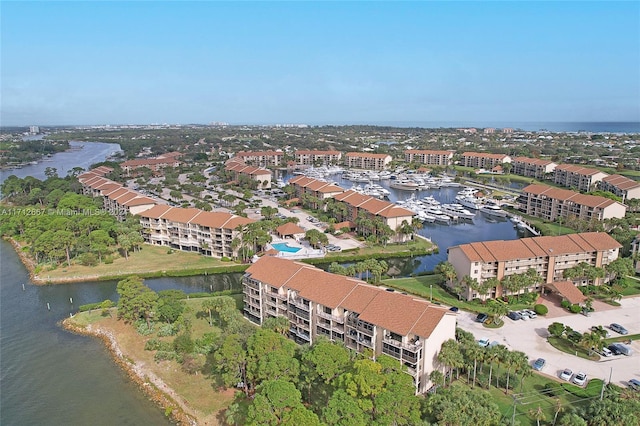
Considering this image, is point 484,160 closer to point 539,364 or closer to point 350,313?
point 539,364

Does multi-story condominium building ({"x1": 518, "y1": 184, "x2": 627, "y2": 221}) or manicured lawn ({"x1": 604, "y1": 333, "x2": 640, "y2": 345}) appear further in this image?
multi-story condominium building ({"x1": 518, "y1": 184, "x2": 627, "y2": 221})

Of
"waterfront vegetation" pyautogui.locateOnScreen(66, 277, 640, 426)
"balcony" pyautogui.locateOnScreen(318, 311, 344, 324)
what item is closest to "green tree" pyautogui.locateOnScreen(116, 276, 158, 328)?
"waterfront vegetation" pyautogui.locateOnScreen(66, 277, 640, 426)

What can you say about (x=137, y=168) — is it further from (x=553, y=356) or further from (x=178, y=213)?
(x=553, y=356)

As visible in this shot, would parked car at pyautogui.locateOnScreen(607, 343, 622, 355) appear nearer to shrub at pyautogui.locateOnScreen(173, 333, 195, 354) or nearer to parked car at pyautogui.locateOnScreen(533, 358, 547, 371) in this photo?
parked car at pyautogui.locateOnScreen(533, 358, 547, 371)

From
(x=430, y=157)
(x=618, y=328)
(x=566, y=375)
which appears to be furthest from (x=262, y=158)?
(x=566, y=375)

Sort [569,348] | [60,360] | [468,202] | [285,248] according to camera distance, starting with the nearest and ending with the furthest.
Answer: [569,348] < [60,360] < [285,248] < [468,202]

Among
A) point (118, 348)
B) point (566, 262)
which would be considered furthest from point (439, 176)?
point (118, 348)
